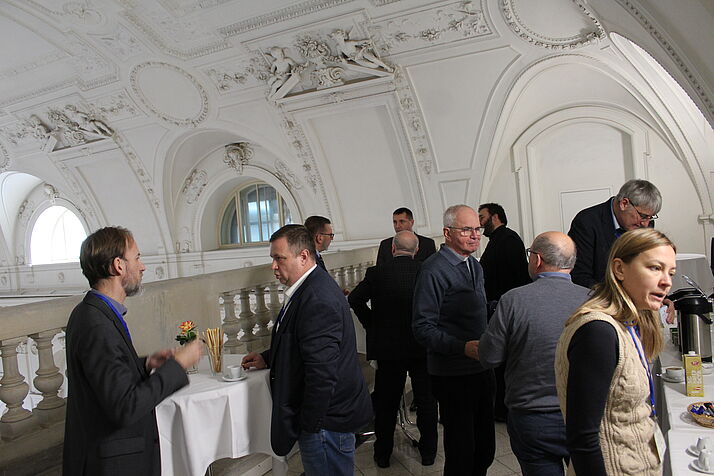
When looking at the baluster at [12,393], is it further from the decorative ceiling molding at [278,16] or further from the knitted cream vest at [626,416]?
the decorative ceiling molding at [278,16]

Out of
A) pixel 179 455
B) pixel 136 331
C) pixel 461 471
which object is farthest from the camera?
pixel 136 331

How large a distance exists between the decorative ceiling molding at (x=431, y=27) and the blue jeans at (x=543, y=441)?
5271 mm

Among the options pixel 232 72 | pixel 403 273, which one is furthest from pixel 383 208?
pixel 403 273

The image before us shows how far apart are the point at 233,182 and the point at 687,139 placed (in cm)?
813

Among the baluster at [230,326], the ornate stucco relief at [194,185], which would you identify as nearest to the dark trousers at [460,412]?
the baluster at [230,326]

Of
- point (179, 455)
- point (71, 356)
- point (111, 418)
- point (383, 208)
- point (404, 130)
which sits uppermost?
point (404, 130)

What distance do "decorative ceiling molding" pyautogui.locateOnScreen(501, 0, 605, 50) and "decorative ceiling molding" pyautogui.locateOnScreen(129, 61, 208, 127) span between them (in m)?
4.82

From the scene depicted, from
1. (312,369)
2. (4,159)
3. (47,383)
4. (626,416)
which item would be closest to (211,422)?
(312,369)

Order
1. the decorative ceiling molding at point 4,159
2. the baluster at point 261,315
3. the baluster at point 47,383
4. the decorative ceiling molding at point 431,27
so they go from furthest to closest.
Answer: the decorative ceiling molding at point 4,159, the decorative ceiling molding at point 431,27, the baluster at point 261,315, the baluster at point 47,383

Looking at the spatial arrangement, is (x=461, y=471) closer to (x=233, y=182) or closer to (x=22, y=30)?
(x=22, y=30)

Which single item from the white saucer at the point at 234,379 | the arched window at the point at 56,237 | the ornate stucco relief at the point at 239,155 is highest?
the ornate stucco relief at the point at 239,155

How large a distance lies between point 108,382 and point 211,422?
0.79 m

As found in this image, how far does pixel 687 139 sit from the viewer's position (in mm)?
7246

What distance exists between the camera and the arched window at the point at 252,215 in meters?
11.2
